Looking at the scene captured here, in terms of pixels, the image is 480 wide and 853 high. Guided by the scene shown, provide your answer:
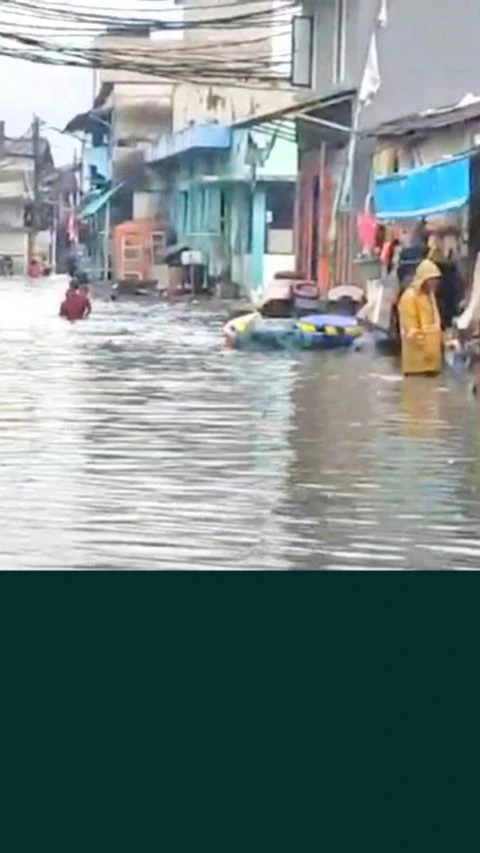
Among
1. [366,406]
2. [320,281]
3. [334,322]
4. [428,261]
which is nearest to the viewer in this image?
[366,406]

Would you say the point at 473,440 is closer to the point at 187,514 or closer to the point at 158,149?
the point at 187,514

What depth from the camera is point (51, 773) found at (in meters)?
3.21

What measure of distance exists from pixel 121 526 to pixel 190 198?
27857 millimetres

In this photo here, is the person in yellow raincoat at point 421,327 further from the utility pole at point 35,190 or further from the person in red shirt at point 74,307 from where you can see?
the utility pole at point 35,190

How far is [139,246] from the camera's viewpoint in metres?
35.4

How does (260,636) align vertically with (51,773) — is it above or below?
above

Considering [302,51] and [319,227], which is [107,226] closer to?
[319,227]

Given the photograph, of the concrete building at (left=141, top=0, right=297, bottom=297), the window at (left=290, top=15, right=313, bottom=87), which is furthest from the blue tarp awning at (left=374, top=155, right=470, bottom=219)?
the window at (left=290, top=15, right=313, bottom=87)

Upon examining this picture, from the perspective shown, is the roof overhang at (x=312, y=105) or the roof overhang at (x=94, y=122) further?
the roof overhang at (x=94, y=122)

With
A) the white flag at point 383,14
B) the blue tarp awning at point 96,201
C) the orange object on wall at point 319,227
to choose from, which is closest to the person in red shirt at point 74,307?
the orange object on wall at point 319,227

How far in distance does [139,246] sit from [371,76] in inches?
570

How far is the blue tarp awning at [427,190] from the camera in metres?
15.0

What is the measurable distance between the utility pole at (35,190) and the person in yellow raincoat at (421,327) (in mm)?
16604

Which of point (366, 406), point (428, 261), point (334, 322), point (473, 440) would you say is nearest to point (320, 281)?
point (334, 322)
